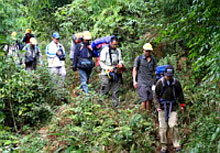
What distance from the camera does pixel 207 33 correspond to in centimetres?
503

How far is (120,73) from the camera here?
9766 mm

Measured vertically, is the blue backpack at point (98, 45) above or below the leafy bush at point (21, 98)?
above

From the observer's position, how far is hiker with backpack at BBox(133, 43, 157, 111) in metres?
9.20

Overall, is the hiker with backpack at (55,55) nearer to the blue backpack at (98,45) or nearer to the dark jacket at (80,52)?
the dark jacket at (80,52)

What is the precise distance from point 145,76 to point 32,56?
426cm

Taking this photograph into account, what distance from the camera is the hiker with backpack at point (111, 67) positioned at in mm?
9617

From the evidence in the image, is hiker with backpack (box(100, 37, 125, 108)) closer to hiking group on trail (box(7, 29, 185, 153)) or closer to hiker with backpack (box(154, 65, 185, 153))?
hiking group on trail (box(7, 29, 185, 153))

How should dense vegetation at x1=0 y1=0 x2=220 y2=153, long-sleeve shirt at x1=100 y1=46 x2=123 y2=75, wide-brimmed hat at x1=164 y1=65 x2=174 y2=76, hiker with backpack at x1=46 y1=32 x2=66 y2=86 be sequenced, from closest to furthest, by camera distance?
1. dense vegetation at x1=0 y1=0 x2=220 y2=153
2. wide-brimmed hat at x1=164 y1=65 x2=174 y2=76
3. long-sleeve shirt at x1=100 y1=46 x2=123 y2=75
4. hiker with backpack at x1=46 y1=32 x2=66 y2=86

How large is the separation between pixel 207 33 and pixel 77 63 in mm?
5701

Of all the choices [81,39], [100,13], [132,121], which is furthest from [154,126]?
[100,13]

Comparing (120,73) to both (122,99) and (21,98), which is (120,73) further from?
(21,98)

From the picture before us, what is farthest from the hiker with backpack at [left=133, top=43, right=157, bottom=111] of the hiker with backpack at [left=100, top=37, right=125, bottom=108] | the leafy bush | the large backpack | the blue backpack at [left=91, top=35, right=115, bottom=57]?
the large backpack

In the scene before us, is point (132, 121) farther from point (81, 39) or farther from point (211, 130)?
point (81, 39)

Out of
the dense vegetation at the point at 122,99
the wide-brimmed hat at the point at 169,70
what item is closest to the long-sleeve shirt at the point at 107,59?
the dense vegetation at the point at 122,99
